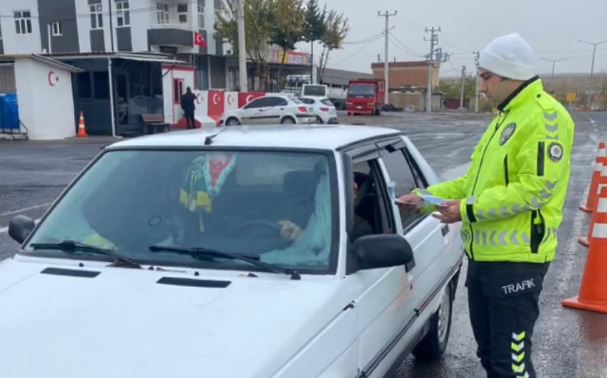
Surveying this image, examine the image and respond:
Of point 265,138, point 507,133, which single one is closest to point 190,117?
point 265,138

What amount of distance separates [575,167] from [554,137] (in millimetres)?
13558

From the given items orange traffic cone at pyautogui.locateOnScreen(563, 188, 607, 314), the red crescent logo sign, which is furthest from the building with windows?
orange traffic cone at pyautogui.locateOnScreen(563, 188, 607, 314)

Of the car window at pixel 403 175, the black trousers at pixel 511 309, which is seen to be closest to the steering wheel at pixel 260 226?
the car window at pixel 403 175

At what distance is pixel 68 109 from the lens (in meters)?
24.0

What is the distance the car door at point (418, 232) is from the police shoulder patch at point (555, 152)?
89cm

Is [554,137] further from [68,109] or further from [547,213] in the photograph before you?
[68,109]

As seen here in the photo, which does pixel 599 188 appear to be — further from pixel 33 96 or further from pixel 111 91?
pixel 111 91

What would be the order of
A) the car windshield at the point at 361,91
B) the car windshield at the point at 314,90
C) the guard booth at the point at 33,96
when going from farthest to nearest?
the car windshield at the point at 361,91
the car windshield at the point at 314,90
the guard booth at the point at 33,96

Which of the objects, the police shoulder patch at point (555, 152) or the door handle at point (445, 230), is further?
the door handle at point (445, 230)

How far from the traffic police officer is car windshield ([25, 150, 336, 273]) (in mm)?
718

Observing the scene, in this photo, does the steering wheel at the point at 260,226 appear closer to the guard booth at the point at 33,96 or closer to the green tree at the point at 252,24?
the guard booth at the point at 33,96

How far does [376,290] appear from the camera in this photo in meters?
2.89

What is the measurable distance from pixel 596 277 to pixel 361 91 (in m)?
42.7

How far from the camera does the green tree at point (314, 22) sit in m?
48.8
